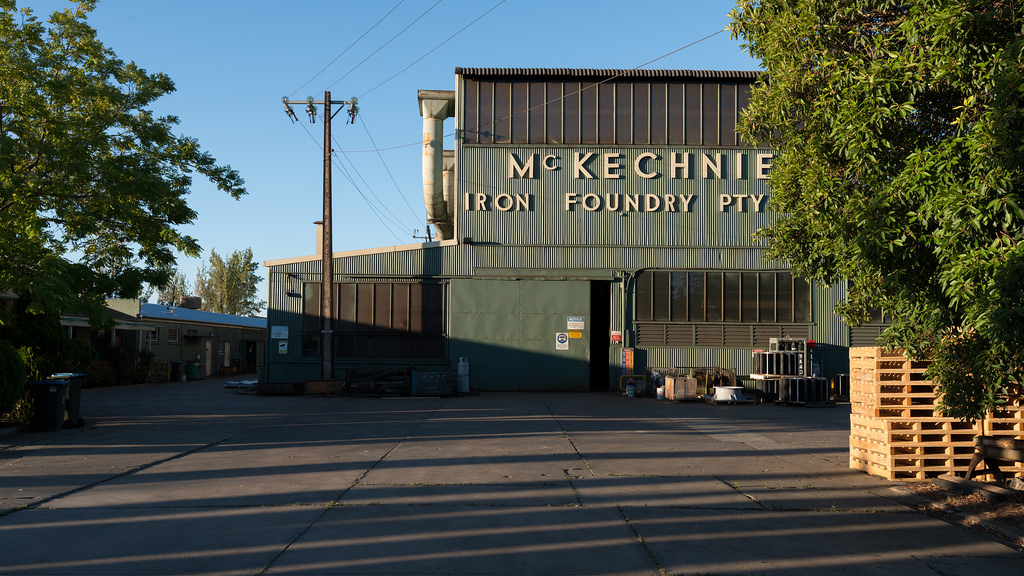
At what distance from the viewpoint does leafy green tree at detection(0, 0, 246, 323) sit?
15031 millimetres

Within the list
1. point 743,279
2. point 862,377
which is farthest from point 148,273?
point 743,279

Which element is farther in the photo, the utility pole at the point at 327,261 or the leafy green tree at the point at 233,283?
the leafy green tree at the point at 233,283

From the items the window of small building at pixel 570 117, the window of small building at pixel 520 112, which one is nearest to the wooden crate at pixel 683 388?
the window of small building at pixel 570 117

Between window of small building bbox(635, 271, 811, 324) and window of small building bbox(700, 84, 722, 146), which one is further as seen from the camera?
window of small building bbox(700, 84, 722, 146)

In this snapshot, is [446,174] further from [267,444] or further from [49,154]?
[267,444]

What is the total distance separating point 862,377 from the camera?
34.2 feet

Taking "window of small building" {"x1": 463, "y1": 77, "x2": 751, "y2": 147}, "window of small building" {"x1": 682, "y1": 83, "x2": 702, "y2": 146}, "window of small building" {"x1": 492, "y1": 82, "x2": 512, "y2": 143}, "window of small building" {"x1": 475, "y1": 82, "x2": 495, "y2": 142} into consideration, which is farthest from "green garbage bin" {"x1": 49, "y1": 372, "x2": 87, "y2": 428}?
"window of small building" {"x1": 682, "y1": 83, "x2": 702, "y2": 146}

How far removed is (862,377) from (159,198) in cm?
1468

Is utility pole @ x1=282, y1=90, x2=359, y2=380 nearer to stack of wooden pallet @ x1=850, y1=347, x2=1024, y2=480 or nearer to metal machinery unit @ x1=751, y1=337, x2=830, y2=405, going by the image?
metal machinery unit @ x1=751, y1=337, x2=830, y2=405

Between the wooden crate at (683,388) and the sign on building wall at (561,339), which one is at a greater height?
the sign on building wall at (561,339)

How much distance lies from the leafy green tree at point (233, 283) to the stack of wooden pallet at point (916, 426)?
82.6 metres

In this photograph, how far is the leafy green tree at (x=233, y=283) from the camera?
84625mm

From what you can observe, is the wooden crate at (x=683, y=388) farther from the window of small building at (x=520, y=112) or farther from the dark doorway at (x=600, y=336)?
the window of small building at (x=520, y=112)

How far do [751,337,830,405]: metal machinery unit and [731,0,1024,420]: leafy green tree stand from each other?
16.1 m
